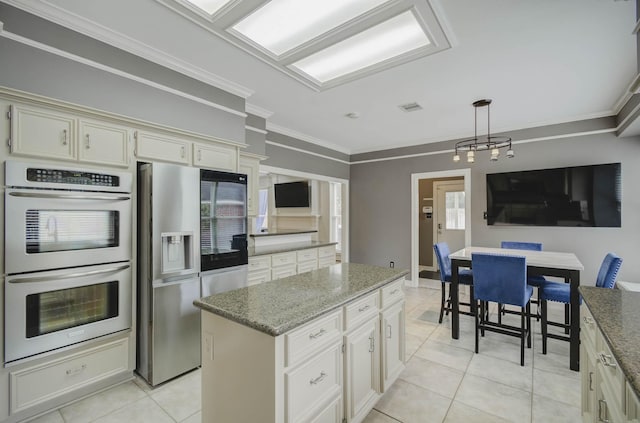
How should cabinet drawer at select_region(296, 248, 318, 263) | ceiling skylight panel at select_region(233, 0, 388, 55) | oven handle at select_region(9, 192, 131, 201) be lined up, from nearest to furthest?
oven handle at select_region(9, 192, 131, 201)
ceiling skylight panel at select_region(233, 0, 388, 55)
cabinet drawer at select_region(296, 248, 318, 263)

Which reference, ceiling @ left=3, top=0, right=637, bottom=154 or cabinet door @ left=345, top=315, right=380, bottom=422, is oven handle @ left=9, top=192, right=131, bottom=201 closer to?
ceiling @ left=3, top=0, right=637, bottom=154

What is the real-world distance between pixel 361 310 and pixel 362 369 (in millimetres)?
377

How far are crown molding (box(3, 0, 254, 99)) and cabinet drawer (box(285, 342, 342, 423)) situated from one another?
2726mm

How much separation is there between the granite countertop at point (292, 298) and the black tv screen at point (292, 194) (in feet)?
16.0

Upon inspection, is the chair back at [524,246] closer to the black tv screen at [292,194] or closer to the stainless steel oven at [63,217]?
the black tv screen at [292,194]

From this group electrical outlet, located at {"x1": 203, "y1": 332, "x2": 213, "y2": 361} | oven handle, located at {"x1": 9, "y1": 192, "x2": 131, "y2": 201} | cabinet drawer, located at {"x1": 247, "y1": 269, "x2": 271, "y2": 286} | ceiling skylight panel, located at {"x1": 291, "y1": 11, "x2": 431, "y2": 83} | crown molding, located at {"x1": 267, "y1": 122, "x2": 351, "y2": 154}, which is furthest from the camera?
crown molding, located at {"x1": 267, "y1": 122, "x2": 351, "y2": 154}

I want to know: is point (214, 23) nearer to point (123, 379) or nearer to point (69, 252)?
point (69, 252)

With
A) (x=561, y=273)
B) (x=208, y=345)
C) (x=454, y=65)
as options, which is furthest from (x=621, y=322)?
(x=454, y=65)

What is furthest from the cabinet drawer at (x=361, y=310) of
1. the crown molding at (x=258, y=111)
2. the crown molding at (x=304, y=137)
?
the crown molding at (x=304, y=137)

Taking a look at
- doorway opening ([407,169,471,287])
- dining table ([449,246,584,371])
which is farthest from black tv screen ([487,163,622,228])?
doorway opening ([407,169,471,287])

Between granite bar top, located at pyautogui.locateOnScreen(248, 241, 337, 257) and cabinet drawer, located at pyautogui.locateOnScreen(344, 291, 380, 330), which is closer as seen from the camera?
cabinet drawer, located at pyautogui.locateOnScreen(344, 291, 380, 330)

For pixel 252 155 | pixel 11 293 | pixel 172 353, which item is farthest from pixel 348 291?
pixel 252 155

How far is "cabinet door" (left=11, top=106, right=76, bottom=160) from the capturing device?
1851 mm

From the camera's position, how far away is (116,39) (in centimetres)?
231
